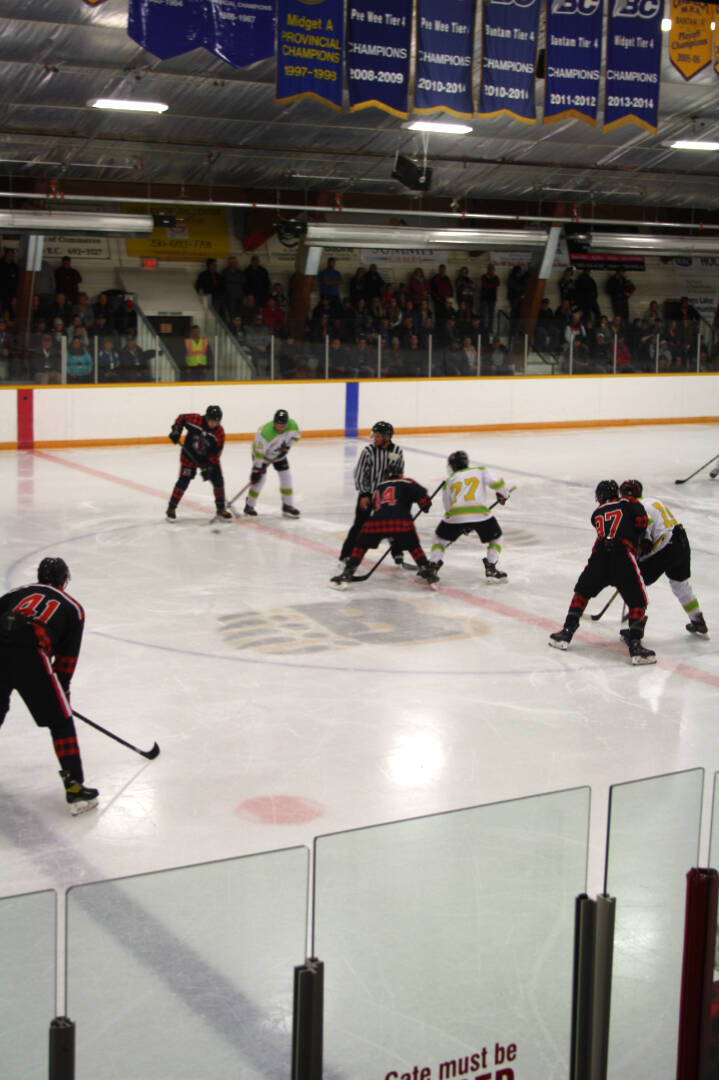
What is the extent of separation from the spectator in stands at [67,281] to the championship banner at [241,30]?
6885mm

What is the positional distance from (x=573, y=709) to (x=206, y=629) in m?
2.48

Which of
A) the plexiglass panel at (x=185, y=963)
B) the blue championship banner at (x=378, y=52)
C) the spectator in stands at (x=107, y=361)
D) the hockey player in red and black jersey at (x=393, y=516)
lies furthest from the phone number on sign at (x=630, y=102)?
the plexiglass panel at (x=185, y=963)

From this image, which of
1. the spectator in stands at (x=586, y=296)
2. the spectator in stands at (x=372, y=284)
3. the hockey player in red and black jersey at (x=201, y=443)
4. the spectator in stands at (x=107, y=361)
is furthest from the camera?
the spectator in stands at (x=586, y=296)

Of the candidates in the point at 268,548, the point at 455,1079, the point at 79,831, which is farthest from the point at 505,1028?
the point at 268,548

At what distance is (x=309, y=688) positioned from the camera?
676 centimetres

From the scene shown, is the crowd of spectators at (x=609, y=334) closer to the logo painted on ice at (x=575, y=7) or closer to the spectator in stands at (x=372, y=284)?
the spectator in stands at (x=372, y=284)

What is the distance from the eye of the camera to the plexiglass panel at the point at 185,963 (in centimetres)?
236

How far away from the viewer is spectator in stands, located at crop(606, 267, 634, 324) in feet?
76.8

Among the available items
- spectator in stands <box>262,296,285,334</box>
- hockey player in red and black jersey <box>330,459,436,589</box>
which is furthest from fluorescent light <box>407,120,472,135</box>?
hockey player in red and black jersey <box>330,459,436,589</box>

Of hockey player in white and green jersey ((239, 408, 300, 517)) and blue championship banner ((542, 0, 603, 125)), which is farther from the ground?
blue championship banner ((542, 0, 603, 125))

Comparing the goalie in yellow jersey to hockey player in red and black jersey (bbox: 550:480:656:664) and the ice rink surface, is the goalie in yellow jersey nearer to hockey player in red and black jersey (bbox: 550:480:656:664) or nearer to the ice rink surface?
hockey player in red and black jersey (bbox: 550:480:656:664)

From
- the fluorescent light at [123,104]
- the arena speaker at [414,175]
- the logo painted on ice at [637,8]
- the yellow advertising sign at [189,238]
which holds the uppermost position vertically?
the logo painted on ice at [637,8]

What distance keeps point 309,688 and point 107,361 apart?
429 inches

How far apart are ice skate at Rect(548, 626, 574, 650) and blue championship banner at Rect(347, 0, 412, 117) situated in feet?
25.0
